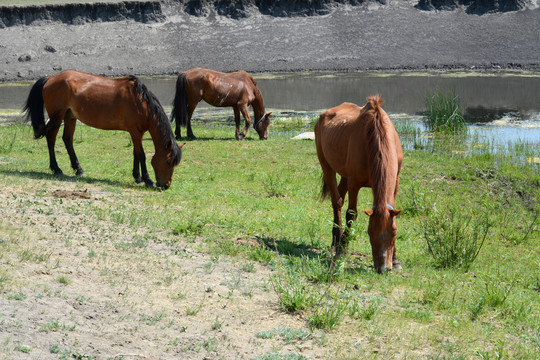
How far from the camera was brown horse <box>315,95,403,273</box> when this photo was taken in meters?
6.58

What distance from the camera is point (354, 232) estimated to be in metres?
7.70

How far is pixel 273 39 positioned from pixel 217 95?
4302cm

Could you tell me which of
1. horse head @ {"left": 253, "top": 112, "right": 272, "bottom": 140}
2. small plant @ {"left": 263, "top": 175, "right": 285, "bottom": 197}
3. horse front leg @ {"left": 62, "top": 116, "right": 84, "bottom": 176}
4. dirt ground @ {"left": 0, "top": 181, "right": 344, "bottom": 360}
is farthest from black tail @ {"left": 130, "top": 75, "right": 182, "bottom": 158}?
horse head @ {"left": 253, "top": 112, "right": 272, "bottom": 140}

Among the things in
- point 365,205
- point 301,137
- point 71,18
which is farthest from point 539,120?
point 71,18

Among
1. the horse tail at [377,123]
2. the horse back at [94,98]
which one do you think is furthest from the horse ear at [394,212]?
the horse back at [94,98]

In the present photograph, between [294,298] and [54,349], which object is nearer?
[54,349]

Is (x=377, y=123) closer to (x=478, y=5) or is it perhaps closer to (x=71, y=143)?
(x=71, y=143)

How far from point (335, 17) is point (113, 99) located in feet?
190

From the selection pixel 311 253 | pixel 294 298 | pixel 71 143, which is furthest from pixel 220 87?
pixel 294 298

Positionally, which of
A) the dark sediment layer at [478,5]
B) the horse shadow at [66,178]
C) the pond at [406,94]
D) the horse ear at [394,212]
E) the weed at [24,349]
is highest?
the dark sediment layer at [478,5]

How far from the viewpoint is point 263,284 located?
6285mm

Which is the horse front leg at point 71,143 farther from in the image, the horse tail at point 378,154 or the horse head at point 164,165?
the horse tail at point 378,154

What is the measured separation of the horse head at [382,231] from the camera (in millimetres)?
6516

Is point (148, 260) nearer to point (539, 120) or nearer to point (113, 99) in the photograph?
point (113, 99)
